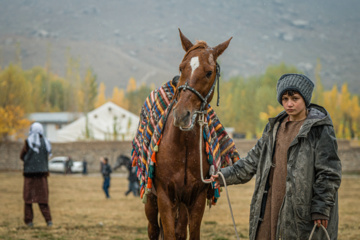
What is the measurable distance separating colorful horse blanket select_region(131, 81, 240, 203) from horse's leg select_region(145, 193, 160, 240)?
0.93ft

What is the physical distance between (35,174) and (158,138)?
5.88m

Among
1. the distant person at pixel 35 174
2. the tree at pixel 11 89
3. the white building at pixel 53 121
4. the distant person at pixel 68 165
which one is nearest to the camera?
the distant person at pixel 35 174

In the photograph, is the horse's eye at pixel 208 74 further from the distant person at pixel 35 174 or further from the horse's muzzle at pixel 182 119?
the distant person at pixel 35 174

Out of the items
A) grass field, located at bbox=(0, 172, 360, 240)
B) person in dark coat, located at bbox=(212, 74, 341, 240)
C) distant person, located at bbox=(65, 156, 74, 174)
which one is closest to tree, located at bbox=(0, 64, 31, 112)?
distant person, located at bbox=(65, 156, 74, 174)

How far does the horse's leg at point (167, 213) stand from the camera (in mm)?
5660

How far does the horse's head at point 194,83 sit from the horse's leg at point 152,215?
1.62 meters

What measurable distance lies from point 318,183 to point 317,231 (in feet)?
1.26

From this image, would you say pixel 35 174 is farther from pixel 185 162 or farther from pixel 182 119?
pixel 182 119

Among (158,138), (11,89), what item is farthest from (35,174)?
(11,89)

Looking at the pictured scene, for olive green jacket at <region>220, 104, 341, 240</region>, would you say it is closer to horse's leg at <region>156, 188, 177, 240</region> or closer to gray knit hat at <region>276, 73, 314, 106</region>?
gray knit hat at <region>276, 73, 314, 106</region>

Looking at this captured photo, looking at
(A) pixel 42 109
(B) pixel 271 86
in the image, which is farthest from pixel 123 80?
(B) pixel 271 86

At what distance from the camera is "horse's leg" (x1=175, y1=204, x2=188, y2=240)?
19.5 ft

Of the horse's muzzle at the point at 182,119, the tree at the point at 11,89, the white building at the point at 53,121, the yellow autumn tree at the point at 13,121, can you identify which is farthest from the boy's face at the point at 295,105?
the white building at the point at 53,121

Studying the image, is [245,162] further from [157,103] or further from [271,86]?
[271,86]
